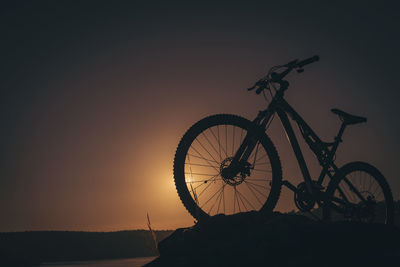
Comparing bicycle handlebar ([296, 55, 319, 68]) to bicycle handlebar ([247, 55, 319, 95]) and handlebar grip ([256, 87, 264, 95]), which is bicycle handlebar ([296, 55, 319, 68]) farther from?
handlebar grip ([256, 87, 264, 95])

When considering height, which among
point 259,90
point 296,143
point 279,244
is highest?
point 259,90

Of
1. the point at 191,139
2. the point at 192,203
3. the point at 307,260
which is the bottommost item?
the point at 307,260

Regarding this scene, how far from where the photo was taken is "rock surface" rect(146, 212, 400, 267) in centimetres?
339

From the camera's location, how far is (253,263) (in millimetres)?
3363

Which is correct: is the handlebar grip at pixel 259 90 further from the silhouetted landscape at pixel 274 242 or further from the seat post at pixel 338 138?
the silhouetted landscape at pixel 274 242

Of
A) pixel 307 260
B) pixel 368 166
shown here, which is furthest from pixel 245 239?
pixel 368 166

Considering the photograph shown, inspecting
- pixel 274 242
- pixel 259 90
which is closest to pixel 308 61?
pixel 259 90

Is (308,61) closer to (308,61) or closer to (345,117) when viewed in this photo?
(308,61)

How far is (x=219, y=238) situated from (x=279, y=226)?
764mm

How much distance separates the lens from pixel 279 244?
356 cm

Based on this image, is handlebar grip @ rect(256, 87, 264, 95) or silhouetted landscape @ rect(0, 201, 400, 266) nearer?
silhouetted landscape @ rect(0, 201, 400, 266)

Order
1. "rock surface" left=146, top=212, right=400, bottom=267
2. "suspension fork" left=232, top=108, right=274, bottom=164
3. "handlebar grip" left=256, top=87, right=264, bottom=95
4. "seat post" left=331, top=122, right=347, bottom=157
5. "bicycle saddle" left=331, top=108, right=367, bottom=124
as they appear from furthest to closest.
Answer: "bicycle saddle" left=331, top=108, right=367, bottom=124
"seat post" left=331, top=122, right=347, bottom=157
"handlebar grip" left=256, top=87, right=264, bottom=95
"suspension fork" left=232, top=108, right=274, bottom=164
"rock surface" left=146, top=212, right=400, bottom=267

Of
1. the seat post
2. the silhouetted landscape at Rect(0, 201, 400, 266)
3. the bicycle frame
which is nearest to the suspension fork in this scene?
the bicycle frame

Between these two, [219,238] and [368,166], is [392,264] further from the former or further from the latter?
[368,166]
